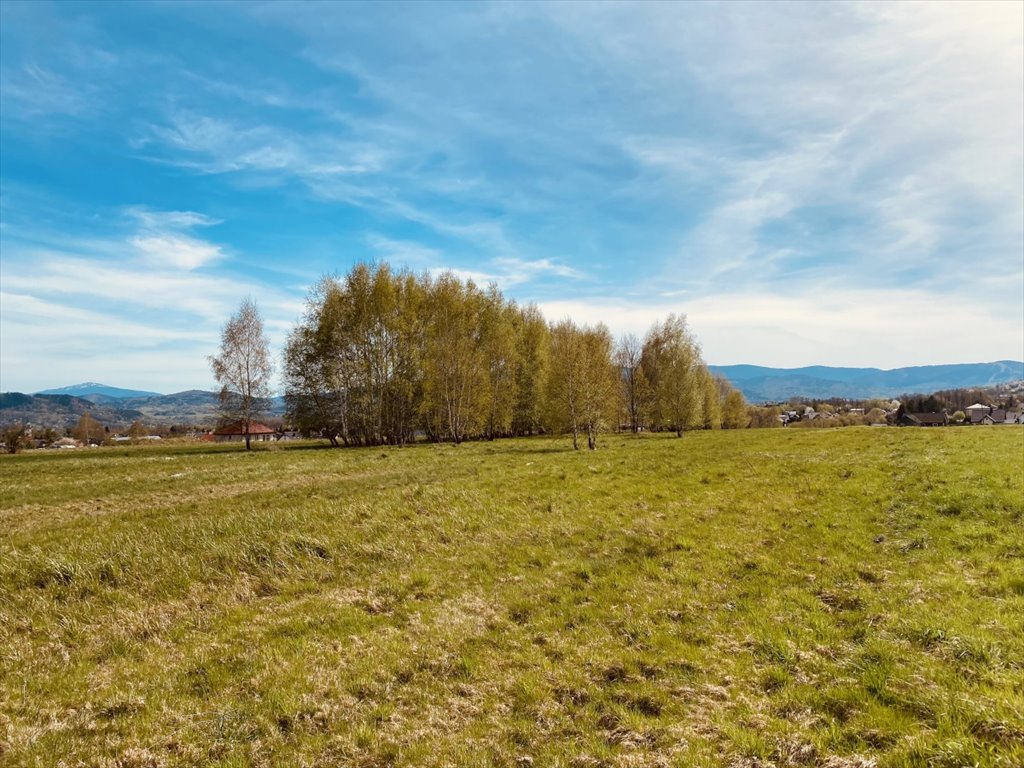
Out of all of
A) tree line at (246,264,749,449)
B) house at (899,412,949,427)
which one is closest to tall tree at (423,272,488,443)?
tree line at (246,264,749,449)

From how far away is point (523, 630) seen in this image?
35.2 feet

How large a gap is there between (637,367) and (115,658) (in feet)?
267

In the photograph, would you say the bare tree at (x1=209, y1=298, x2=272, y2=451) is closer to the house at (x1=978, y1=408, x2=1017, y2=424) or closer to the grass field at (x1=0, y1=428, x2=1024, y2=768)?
the grass field at (x1=0, y1=428, x2=1024, y2=768)

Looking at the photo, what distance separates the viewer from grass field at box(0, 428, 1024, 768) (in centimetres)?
689

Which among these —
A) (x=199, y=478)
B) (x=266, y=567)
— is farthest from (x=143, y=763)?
(x=199, y=478)

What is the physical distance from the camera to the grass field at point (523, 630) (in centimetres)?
689

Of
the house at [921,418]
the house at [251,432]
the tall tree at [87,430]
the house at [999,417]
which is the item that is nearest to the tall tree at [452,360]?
the house at [251,432]

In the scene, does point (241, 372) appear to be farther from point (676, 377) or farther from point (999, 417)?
point (999, 417)

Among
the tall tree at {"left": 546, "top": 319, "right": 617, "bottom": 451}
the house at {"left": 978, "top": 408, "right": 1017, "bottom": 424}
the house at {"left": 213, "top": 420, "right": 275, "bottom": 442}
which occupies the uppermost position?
the tall tree at {"left": 546, "top": 319, "right": 617, "bottom": 451}

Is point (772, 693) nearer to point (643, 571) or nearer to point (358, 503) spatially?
point (643, 571)

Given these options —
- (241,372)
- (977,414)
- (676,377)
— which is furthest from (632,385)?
(977,414)

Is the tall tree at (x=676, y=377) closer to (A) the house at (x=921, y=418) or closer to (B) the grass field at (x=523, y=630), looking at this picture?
(B) the grass field at (x=523, y=630)

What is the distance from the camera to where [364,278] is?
61688mm

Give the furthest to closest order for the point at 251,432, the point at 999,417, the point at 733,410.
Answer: the point at 999,417
the point at 733,410
the point at 251,432
